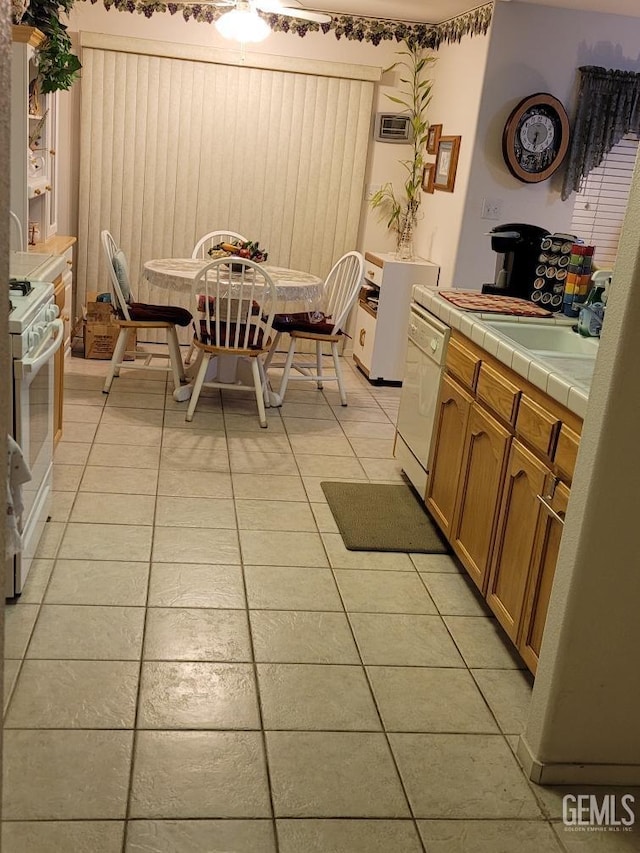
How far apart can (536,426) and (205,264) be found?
300 cm

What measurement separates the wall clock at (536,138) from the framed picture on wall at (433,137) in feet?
2.50

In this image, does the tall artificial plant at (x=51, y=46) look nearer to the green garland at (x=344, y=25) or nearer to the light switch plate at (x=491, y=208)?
the green garland at (x=344, y=25)

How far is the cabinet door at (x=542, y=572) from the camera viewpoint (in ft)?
7.48

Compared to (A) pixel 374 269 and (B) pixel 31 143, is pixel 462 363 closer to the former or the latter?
(A) pixel 374 269

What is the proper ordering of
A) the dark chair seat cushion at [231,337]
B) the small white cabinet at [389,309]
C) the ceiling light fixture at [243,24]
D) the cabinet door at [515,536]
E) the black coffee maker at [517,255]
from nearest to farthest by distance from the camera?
the cabinet door at [515,536] < the black coffee maker at [517,255] < the ceiling light fixture at [243,24] < the dark chair seat cushion at [231,337] < the small white cabinet at [389,309]

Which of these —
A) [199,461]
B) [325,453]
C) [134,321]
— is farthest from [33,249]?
[325,453]

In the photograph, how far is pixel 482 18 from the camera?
502 cm

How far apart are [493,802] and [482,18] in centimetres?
449

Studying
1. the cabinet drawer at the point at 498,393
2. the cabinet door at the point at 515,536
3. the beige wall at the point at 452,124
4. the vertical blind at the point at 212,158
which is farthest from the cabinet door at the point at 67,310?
the cabinet door at the point at 515,536

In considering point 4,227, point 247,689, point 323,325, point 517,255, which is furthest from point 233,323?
point 4,227

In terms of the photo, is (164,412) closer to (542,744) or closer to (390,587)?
(390,587)

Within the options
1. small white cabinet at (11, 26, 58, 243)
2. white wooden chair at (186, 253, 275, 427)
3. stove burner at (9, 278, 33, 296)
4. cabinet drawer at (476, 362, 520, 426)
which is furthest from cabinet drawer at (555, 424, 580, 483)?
small white cabinet at (11, 26, 58, 243)

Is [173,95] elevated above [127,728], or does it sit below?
above

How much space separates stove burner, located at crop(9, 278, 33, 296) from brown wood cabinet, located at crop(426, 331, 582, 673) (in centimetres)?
157
